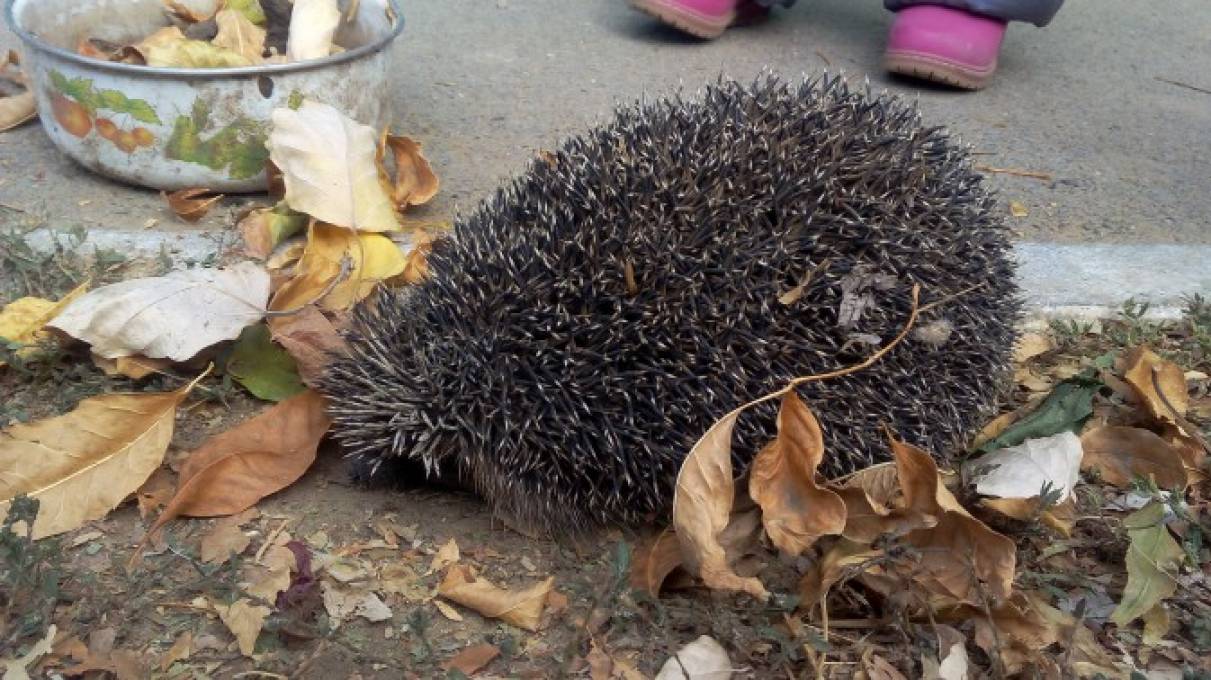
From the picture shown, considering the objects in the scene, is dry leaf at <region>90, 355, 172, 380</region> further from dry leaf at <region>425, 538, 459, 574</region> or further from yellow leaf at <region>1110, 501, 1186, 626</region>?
yellow leaf at <region>1110, 501, 1186, 626</region>

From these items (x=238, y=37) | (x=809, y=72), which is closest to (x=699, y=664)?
(x=238, y=37)

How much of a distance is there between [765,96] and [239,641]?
1943 millimetres

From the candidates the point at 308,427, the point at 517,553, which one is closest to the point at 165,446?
the point at 308,427

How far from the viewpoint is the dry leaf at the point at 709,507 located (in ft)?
8.79

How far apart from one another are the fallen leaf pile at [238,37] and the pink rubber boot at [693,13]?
6.22 feet

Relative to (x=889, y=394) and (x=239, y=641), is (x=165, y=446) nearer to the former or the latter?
(x=239, y=641)

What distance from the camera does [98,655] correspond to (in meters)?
2.59

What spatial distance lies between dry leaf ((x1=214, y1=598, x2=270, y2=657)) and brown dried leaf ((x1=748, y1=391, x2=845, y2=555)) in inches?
45.4

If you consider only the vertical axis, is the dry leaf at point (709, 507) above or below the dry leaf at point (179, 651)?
above

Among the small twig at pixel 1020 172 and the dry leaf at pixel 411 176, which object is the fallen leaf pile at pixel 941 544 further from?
the small twig at pixel 1020 172

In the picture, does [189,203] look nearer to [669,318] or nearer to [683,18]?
[669,318]

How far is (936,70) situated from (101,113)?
3896mm

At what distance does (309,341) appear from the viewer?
3486mm

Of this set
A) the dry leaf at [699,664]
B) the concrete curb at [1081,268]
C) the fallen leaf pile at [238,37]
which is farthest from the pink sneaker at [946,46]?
the dry leaf at [699,664]
